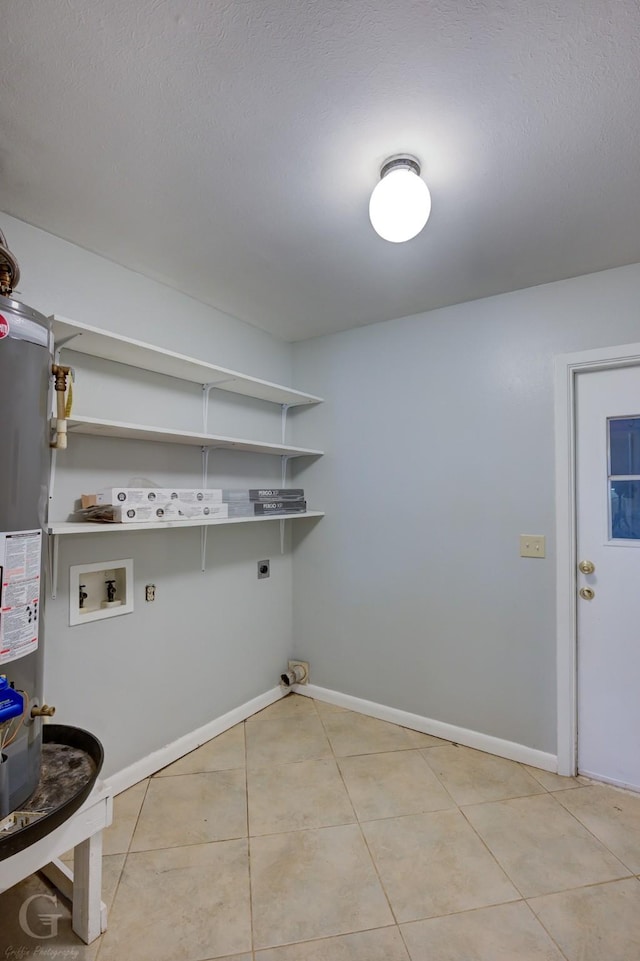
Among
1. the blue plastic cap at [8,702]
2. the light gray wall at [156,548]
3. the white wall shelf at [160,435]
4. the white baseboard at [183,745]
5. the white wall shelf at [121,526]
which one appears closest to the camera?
the blue plastic cap at [8,702]

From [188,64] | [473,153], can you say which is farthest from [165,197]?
[473,153]

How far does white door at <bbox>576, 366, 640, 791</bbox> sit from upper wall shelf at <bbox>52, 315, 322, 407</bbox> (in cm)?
151

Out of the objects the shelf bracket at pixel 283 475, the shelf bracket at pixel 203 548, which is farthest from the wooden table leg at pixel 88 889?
the shelf bracket at pixel 283 475

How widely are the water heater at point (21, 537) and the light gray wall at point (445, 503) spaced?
1.82 metres

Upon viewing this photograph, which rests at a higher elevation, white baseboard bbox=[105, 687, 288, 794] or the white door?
the white door

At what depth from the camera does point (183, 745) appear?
220cm

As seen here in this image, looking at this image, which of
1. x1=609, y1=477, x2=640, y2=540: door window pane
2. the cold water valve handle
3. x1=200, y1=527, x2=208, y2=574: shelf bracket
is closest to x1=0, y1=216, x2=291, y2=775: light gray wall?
x1=200, y1=527, x2=208, y2=574: shelf bracket

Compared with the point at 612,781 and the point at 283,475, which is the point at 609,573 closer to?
the point at 612,781

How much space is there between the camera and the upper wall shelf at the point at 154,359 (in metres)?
1.60

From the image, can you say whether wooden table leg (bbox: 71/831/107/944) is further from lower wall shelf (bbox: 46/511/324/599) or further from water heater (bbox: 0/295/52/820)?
lower wall shelf (bbox: 46/511/324/599)

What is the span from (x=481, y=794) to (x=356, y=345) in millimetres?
2370

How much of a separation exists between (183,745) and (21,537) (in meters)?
1.64

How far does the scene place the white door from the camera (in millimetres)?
1981

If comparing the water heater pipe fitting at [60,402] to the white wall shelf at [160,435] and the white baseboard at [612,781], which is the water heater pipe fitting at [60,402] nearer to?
the white wall shelf at [160,435]
